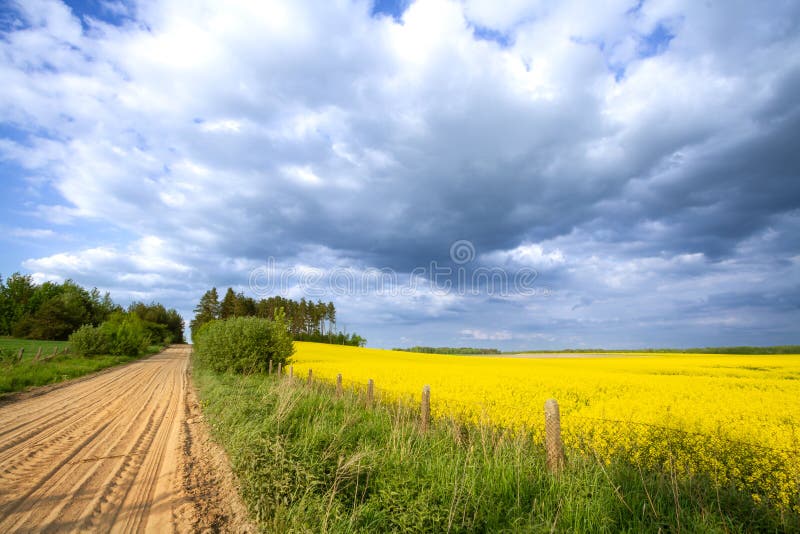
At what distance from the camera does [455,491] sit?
386 cm

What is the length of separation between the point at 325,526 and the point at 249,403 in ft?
16.9

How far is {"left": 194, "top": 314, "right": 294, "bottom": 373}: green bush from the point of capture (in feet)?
65.7

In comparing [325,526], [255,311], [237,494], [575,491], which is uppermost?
[255,311]

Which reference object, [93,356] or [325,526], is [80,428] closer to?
[325,526]

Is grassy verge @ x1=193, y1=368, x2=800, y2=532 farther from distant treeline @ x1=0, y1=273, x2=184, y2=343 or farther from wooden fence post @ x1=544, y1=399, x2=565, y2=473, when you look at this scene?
distant treeline @ x1=0, y1=273, x2=184, y2=343

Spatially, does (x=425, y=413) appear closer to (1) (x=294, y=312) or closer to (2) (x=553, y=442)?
(2) (x=553, y=442)

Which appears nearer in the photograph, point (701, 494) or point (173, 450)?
point (701, 494)

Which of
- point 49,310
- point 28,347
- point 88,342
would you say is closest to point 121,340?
point 88,342

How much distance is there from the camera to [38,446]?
7.34 m

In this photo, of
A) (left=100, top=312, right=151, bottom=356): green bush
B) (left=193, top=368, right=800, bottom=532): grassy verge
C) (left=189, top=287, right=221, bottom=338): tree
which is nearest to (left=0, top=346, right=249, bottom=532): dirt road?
(left=193, top=368, right=800, bottom=532): grassy verge

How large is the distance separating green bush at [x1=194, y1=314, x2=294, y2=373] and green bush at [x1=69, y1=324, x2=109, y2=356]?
67.4 feet

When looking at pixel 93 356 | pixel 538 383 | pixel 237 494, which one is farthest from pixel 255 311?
pixel 237 494

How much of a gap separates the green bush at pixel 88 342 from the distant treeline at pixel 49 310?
2602 cm

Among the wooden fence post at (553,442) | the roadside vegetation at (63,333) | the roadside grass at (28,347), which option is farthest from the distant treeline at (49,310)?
the wooden fence post at (553,442)
